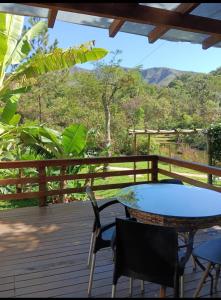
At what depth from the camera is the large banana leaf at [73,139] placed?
5895 millimetres

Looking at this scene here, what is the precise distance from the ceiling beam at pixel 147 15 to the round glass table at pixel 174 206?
5.15 ft

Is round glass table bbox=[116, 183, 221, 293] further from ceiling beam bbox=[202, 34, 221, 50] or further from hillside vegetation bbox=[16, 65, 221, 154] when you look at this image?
hillside vegetation bbox=[16, 65, 221, 154]

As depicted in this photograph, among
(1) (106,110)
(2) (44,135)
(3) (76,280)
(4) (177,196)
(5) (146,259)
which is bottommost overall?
(3) (76,280)

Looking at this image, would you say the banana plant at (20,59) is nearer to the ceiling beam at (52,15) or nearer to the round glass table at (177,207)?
the ceiling beam at (52,15)

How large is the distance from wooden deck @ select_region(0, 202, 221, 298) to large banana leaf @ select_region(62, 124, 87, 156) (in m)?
1.44

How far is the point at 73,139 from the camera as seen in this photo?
5.89 metres

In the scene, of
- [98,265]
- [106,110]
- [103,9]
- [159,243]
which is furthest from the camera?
[106,110]

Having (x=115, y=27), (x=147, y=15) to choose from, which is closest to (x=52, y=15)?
(x=115, y=27)

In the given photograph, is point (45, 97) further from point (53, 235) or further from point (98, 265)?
point (98, 265)

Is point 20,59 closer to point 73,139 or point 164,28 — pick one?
point 73,139

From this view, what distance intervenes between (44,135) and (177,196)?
3483mm

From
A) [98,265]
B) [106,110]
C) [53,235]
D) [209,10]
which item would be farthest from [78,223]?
[106,110]

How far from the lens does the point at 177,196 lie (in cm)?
290

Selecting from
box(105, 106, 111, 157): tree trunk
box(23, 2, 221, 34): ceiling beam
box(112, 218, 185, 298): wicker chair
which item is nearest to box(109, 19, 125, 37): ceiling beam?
box(23, 2, 221, 34): ceiling beam
